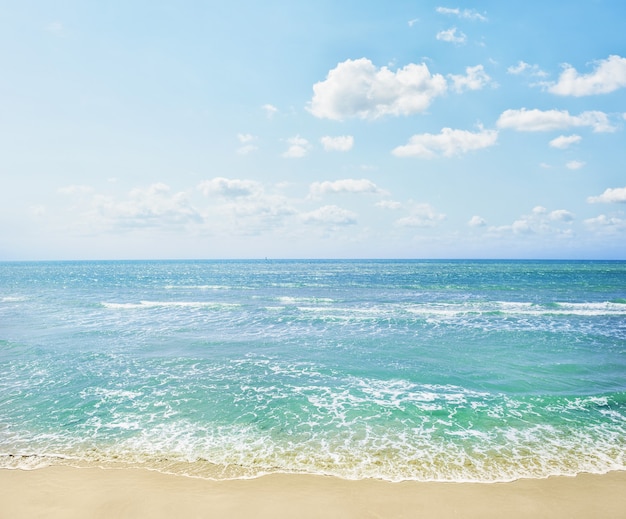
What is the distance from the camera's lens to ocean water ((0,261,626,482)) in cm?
984

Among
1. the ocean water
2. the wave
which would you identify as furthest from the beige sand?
the wave

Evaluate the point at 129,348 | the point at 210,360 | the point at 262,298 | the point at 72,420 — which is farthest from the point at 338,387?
the point at 262,298

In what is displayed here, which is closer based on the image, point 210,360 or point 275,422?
point 275,422

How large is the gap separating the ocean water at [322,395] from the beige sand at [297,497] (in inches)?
17.4

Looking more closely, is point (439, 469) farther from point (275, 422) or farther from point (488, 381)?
point (488, 381)

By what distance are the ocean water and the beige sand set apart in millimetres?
443

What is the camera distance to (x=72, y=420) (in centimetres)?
1229

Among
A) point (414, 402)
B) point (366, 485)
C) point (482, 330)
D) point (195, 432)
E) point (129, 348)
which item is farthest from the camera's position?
point (482, 330)

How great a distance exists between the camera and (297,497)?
323 inches

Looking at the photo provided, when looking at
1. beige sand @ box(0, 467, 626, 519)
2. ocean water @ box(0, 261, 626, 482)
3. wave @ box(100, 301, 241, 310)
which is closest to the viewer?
beige sand @ box(0, 467, 626, 519)

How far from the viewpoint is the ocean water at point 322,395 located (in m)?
9.84

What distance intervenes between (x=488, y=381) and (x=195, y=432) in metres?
11.5

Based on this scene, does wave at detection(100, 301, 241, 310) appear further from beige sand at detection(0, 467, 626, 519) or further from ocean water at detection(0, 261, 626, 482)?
beige sand at detection(0, 467, 626, 519)

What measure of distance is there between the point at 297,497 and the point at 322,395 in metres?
6.02
